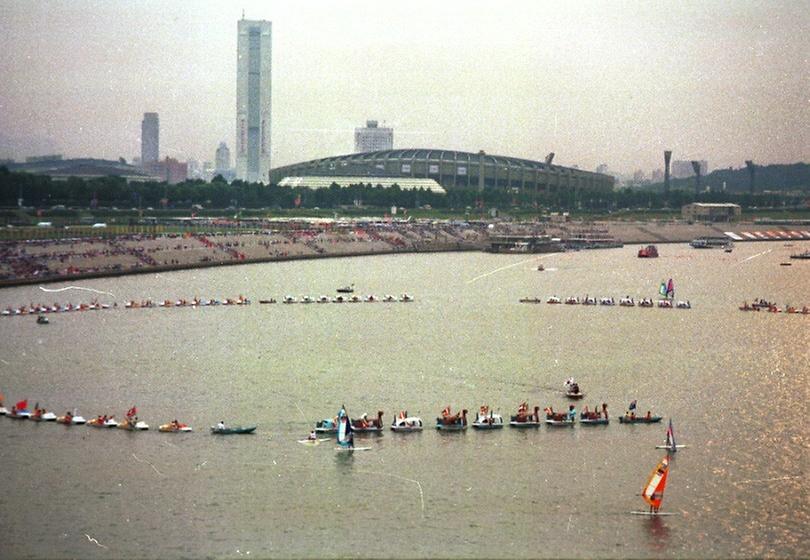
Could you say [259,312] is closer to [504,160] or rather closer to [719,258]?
[719,258]

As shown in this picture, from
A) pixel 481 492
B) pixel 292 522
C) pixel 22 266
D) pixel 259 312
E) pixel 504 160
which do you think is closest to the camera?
pixel 292 522

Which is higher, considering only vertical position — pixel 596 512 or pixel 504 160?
pixel 504 160

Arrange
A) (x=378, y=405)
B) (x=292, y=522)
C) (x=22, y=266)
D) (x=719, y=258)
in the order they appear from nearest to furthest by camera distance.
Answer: (x=292, y=522) < (x=378, y=405) < (x=22, y=266) < (x=719, y=258)

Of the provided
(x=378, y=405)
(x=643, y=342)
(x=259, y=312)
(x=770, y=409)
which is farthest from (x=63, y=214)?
(x=770, y=409)

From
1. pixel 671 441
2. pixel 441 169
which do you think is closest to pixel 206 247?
pixel 671 441

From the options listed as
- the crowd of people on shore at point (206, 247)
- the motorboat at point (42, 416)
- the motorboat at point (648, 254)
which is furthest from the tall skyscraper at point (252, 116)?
the motorboat at point (42, 416)

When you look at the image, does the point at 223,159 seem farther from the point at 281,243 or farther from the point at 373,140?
the point at 373,140

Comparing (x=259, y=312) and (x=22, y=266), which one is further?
(x=22, y=266)
